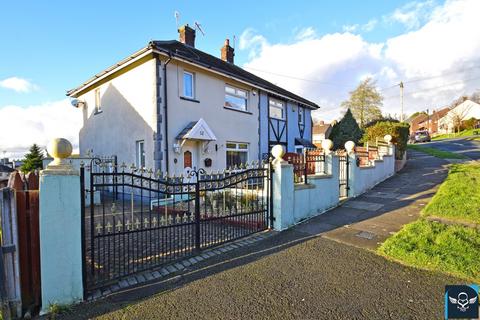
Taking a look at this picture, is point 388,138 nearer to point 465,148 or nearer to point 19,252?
point 19,252

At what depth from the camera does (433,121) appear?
217 ft

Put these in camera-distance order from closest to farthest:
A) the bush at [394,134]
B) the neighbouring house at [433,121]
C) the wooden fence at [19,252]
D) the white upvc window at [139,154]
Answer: the wooden fence at [19,252] → the white upvc window at [139,154] → the bush at [394,134] → the neighbouring house at [433,121]

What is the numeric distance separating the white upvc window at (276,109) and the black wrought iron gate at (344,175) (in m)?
6.96

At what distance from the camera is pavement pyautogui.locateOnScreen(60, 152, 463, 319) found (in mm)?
2904

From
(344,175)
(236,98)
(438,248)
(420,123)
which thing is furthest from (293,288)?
(420,123)

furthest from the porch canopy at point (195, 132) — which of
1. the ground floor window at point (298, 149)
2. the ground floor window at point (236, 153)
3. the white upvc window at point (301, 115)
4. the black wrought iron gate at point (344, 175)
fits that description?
the white upvc window at point (301, 115)

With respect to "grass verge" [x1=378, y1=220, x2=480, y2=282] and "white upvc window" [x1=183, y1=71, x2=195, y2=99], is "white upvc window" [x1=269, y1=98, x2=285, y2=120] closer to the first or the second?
"white upvc window" [x1=183, y1=71, x2=195, y2=99]

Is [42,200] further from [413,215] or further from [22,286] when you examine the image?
[413,215]

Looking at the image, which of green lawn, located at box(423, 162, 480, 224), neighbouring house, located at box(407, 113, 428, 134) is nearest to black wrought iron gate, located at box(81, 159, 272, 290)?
green lawn, located at box(423, 162, 480, 224)

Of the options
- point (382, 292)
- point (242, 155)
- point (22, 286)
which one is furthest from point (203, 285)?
point (242, 155)

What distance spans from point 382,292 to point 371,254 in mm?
1258

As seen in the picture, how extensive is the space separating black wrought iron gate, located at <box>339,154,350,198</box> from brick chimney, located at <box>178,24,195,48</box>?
10315mm

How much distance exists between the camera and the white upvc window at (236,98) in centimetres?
1236

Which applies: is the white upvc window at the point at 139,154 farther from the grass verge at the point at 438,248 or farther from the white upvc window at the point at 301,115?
the white upvc window at the point at 301,115
